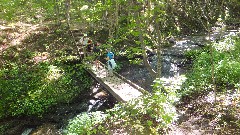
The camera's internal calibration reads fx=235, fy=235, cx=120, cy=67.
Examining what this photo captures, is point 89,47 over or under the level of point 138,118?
over

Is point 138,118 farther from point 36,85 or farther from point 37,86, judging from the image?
point 36,85

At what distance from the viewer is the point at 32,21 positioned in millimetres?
25812

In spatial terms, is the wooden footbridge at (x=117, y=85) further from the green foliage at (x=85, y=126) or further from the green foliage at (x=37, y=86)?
the green foliage at (x=85, y=126)

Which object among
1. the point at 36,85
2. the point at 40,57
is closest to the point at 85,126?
the point at 36,85

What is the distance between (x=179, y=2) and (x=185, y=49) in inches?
356

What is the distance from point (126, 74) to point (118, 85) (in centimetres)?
403

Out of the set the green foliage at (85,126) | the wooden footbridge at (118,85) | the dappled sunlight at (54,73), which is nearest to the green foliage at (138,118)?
the green foliage at (85,126)

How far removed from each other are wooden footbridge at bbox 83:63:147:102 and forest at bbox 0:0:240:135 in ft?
2.43

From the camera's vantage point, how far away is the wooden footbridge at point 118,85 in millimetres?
11938

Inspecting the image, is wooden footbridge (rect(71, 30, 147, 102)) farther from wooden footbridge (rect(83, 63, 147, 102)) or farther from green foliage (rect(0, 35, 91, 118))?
green foliage (rect(0, 35, 91, 118))

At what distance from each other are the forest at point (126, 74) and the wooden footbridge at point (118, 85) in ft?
2.43

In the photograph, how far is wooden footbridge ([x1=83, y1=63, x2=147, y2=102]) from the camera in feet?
39.2

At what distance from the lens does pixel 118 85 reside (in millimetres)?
13516

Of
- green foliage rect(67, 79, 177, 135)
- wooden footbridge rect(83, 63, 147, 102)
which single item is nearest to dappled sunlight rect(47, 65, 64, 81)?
wooden footbridge rect(83, 63, 147, 102)
